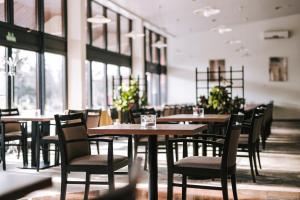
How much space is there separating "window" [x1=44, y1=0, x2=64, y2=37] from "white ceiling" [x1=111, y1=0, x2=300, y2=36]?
2.01 m

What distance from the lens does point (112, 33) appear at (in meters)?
12.3

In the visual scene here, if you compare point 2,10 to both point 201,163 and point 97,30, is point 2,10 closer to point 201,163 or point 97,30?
point 97,30

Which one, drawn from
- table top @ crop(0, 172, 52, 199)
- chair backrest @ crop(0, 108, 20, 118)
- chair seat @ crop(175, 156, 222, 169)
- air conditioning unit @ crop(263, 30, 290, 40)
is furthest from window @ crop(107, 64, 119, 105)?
table top @ crop(0, 172, 52, 199)

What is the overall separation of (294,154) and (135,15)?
7.40 meters

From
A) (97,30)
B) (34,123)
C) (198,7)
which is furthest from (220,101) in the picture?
(198,7)

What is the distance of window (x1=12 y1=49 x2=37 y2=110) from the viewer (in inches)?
304

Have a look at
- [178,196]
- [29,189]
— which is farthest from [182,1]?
[29,189]

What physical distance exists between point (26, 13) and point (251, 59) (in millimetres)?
11121

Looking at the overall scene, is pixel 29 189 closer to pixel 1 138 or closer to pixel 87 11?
pixel 1 138

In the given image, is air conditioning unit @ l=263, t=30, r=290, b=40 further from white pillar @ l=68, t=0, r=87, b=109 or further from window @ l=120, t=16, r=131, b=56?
white pillar @ l=68, t=0, r=87, b=109

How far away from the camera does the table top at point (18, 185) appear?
1.18 m

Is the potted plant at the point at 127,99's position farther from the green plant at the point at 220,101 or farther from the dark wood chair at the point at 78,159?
the dark wood chair at the point at 78,159

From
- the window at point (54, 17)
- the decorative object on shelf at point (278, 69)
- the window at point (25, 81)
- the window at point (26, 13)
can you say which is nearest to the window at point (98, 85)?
the window at point (54, 17)

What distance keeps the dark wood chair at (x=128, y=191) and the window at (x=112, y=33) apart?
1108 centimetres
